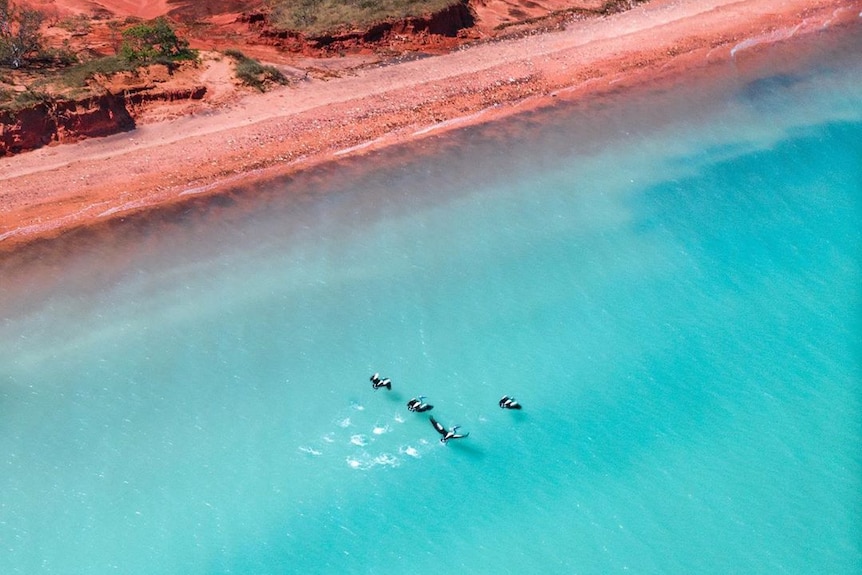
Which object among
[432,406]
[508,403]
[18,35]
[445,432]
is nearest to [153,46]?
[18,35]

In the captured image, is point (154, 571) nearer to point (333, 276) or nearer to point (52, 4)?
point (333, 276)

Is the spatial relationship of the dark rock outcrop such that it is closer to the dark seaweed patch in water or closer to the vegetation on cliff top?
the vegetation on cliff top

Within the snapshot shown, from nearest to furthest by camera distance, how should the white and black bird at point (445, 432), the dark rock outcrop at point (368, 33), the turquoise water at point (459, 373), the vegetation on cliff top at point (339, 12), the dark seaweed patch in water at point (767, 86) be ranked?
the turquoise water at point (459, 373) → the white and black bird at point (445, 432) → the dark seaweed patch in water at point (767, 86) → the dark rock outcrop at point (368, 33) → the vegetation on cliff top at point (339, 12)

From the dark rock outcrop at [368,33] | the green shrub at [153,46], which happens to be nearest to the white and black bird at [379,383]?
the green shrub at [153,46]

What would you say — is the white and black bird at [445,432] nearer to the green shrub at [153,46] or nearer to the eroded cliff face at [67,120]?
the eroded cliff face at [67,120]

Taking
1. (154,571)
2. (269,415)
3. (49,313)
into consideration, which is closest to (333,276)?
(269,415)

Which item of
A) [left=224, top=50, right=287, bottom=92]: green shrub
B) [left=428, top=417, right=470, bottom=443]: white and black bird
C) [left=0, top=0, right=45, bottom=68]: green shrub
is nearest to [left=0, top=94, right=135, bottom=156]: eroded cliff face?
[left=0, top=0, right=45, bottom=68]: green shrub
